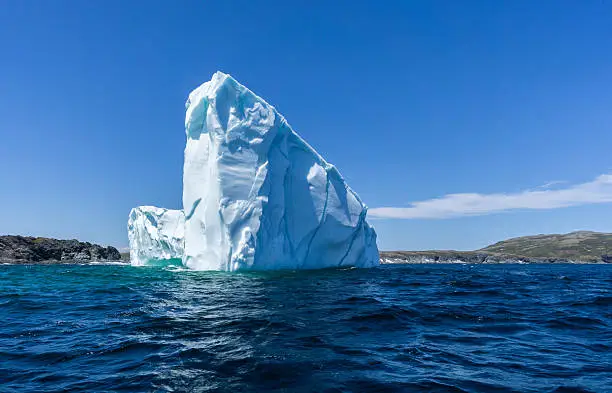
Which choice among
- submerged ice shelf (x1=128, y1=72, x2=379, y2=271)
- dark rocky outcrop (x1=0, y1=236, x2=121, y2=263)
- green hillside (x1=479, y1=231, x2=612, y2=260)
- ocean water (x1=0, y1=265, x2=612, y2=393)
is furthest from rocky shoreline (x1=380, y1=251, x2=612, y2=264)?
ocean water (x1=0, y1=265, x2=612, y2=393)

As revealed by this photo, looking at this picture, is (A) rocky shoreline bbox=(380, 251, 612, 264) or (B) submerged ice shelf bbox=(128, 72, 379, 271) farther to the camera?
(A) rocky shoreline bbox=(380, 251, 612, 264)

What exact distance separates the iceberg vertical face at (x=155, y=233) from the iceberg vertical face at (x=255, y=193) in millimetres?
12230

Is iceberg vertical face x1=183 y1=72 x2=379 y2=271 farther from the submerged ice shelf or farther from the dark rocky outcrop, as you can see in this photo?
the dark rocky outcrop

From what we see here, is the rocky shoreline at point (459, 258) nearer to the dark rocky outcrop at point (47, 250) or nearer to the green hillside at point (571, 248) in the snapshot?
the green hillside at point (571, 248)

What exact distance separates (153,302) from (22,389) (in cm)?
806

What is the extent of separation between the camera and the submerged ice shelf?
28.2m

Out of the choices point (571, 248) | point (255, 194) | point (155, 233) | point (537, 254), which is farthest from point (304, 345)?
point (571, 248)

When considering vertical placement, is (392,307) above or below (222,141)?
below

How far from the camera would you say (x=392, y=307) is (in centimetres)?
1198

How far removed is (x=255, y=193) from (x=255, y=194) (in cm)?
7

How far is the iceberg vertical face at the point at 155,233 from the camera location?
4372 cm

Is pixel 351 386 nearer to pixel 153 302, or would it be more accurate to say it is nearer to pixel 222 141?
pixel 153 302

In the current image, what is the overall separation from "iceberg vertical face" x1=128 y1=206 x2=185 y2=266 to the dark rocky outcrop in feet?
119

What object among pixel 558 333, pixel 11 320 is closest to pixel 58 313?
pixel 11 320
